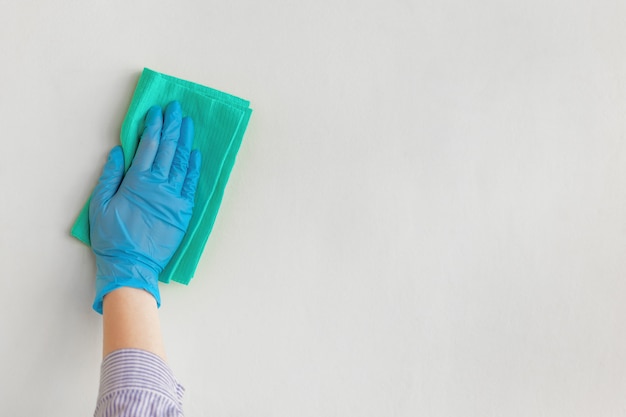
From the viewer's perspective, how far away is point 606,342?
4.02 ft

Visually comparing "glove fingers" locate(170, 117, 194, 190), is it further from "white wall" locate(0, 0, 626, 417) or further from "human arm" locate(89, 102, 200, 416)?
"white wall" locate(0, 0, 626, 417)

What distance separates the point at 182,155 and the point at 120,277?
270 millimetres

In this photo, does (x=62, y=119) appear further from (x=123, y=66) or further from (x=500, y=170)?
(x=500, y=170)

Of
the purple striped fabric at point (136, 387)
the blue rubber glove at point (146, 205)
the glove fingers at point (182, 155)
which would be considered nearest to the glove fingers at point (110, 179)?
the blue rubber glove at point (146, 205)

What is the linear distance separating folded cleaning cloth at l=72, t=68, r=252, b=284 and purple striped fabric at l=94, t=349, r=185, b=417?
215 millimetres

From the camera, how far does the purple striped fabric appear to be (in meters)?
0.93

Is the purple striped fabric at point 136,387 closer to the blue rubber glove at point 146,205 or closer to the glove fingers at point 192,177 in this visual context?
the blue rubber glove at point 146,205

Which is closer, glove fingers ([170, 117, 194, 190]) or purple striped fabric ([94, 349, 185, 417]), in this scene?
purple striped fabric ([94, 349, 185, 417])

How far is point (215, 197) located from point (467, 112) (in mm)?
553

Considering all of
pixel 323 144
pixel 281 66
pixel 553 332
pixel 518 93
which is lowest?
pixel 553 332

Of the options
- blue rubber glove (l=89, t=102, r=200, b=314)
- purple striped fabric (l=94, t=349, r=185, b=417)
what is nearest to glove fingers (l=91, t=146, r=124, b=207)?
blue rubber glove (l=89, t=102, r=200, b=314)

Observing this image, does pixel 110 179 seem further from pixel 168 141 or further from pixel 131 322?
pixel 131 322

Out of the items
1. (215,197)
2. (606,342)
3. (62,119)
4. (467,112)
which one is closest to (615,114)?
(467,112)

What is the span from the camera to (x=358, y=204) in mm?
1245
